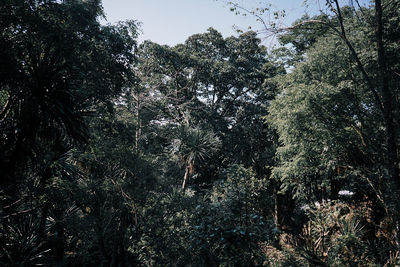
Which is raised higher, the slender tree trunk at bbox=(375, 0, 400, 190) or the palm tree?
the palm tree

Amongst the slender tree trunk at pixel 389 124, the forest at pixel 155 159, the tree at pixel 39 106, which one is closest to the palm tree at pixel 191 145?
the forest at pixel 155 159

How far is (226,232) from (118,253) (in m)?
4.37

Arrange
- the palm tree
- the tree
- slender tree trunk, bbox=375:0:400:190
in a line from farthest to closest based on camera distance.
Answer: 1. the palm tree
2. the tree
3. slender tree trunk, bbox=375:0:400:190

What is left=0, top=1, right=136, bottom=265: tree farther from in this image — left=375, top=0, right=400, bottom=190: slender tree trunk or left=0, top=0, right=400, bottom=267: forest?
left=375, top=0, right=400, bottom=190: slender tree trunk

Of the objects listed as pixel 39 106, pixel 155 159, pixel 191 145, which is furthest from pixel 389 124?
pixel 155 159

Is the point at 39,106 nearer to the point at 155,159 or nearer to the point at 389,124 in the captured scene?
the point at 155,159

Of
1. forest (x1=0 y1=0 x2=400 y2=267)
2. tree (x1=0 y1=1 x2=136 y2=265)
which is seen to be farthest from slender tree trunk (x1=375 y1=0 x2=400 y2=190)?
tree (x1=0 y1=1 x2=136 y2=265)

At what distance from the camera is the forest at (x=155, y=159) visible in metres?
4.10

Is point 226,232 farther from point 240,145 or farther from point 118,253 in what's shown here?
point 240,145

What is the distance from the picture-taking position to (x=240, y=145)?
14117 mm

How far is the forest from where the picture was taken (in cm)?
410

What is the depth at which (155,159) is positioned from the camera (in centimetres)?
807

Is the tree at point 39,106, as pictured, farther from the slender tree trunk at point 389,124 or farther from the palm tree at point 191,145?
the slender tree trunk at point 389,124

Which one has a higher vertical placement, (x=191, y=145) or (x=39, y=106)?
(x=39, y=106)
